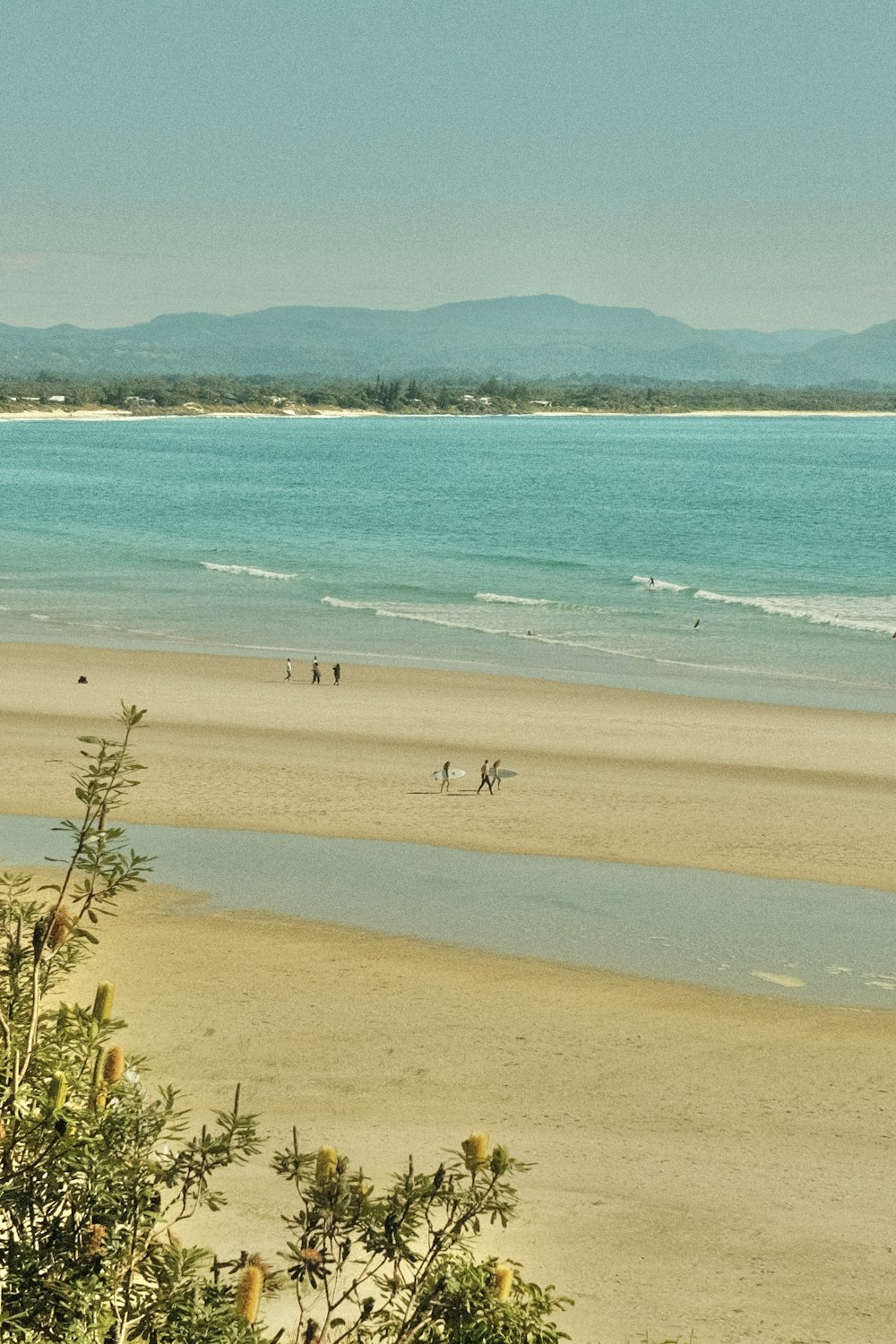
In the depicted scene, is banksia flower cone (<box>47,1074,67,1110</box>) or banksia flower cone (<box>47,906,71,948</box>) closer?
banksia flower cone (<box>47,1074,67,1110</box>)

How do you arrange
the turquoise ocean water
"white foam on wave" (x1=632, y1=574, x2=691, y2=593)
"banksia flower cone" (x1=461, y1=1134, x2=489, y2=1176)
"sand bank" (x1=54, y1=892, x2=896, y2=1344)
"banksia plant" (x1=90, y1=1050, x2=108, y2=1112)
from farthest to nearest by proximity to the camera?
"white foam on wave" (x1=632, y1=574, x2=691, y2=593), the turquoise ocean water, "sand bank" (x1=54, y1=892, x2=896, y2=1344), "banksia plant" (x1=90, y1=1050, x2=108, y2=1112), "banksia flower cone" (x1=461, y1=1134, x2=489, y2=1176)

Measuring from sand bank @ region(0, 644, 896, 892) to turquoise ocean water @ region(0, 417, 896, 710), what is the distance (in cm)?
418

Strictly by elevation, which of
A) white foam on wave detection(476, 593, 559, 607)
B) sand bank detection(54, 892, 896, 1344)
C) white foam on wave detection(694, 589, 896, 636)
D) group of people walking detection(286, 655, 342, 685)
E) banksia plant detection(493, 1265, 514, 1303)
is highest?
banksia plant detection(493, 1265, 514, 1303)

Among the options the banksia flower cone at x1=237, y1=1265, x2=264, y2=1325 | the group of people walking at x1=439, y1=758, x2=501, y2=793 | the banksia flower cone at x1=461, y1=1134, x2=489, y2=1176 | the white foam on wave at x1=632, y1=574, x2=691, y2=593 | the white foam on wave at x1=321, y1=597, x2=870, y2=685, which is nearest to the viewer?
the banksia flower cone at x1=237, y1=1265, x2=264, y2=1325

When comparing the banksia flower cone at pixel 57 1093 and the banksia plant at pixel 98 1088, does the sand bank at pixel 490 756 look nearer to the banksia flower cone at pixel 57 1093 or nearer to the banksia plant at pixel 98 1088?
the banksia plant at pixel 98 1088

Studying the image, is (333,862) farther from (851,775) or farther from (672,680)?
(672,680)

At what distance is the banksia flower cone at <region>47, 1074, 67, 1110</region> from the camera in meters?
5.40

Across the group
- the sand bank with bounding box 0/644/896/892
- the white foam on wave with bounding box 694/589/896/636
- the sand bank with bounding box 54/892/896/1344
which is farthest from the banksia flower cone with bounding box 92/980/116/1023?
the white foam on wave with bounding box 694/589/896/636

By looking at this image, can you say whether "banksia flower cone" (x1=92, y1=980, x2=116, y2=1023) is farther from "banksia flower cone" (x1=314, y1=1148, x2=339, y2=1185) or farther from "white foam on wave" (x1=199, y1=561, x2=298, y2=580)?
"white foam on wave" (x1=199, y1=561, x2=298, y2=580)

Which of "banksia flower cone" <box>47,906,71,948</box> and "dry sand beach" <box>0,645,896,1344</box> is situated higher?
"banksia flower cone" <box>47,906,71,948</box>

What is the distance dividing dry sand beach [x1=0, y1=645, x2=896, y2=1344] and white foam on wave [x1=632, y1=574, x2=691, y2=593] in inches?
1072

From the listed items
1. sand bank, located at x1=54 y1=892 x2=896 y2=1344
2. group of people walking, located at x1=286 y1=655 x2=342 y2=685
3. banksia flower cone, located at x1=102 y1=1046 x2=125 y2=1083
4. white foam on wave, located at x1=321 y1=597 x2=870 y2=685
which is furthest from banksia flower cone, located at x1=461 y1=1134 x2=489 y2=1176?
white foam on wave, located at x1=321 y1=597 x2=870 y2=685

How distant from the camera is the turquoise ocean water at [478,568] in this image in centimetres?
4238

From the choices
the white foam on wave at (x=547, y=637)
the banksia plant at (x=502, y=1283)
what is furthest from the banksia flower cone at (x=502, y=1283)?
the white foam on wave at (x=547, y=637)
